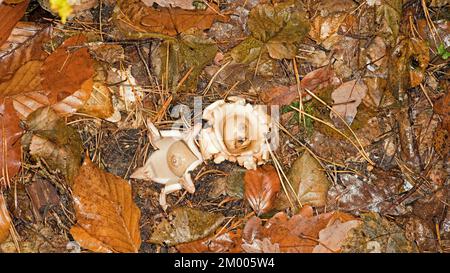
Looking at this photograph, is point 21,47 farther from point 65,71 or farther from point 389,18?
point 389,18

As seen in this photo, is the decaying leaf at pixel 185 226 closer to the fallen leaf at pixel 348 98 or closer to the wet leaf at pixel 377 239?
the wet leaf at pixel 377 239

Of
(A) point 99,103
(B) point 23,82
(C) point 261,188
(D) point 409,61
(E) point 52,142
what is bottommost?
(C) point 261,188

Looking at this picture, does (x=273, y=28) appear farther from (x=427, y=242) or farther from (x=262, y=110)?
(x=427, y=242)

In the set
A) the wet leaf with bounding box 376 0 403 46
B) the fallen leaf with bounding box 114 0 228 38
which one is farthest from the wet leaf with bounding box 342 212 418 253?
the fallen leaf with bounding box 114 0 228 38

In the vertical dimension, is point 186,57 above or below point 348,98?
above

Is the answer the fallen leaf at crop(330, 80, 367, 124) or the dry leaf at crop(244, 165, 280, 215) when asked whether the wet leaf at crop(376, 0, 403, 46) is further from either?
the dry leaf at crop(244, 165, 280, 215)

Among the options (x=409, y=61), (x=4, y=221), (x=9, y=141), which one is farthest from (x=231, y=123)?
(x=4, y=221)

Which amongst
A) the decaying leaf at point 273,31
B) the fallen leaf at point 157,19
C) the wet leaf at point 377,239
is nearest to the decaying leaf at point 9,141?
the fallen leaf at point 157,19
